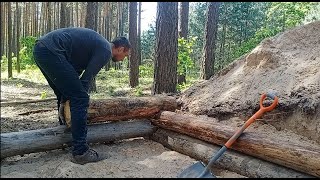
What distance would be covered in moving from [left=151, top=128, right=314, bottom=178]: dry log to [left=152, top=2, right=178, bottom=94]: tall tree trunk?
1722 millimetres

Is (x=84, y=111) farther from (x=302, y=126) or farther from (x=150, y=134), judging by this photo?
(x=302, y=126)

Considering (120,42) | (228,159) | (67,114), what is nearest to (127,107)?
(67,114)

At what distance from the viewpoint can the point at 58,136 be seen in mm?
4070

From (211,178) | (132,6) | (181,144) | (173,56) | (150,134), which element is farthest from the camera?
(132,6)

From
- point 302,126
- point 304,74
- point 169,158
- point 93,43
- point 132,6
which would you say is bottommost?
point 169,158

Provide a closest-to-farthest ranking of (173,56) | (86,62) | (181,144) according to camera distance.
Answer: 1. (86,62)
2. (181,144)
3. (173,56)

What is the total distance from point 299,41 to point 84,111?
354 cm

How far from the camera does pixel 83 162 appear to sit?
3744mm

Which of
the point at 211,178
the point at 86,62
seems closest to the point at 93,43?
the point at 86,62

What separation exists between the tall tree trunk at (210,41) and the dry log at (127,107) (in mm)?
5765

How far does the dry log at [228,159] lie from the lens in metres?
3.26

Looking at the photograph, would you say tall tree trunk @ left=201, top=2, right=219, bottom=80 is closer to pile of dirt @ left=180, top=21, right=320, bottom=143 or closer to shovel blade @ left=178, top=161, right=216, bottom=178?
pile of dirt @ left=180, top=21, right=320, bottom=143

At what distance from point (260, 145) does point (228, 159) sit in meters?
0.40

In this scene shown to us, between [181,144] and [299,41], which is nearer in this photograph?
[181,144]
